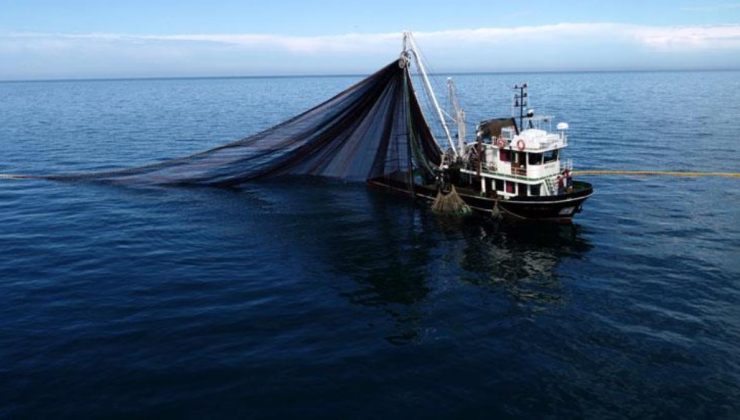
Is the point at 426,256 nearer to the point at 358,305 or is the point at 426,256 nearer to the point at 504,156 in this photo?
the point at 358,305

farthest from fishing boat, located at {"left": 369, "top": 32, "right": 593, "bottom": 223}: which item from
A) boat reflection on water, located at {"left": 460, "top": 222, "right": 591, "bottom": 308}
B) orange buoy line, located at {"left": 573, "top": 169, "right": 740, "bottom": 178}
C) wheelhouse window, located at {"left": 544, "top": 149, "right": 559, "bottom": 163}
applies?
orange buoy line, located at {"left": 573, "top": 169, "right": 740, "bottom": 178}

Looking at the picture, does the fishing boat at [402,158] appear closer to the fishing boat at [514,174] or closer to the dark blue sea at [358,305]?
the fishing boat at [514,174]

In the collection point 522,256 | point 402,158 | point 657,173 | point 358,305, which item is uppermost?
point 402,158

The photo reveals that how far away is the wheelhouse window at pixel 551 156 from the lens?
148 ft

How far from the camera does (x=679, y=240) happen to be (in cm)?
3972

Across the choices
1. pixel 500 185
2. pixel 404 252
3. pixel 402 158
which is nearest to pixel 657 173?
pixel 500 185

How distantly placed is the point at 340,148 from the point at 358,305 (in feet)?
83.2

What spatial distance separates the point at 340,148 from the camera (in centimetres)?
5303

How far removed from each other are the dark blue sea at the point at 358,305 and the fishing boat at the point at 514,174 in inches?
78.1

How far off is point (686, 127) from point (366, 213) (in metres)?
71.8

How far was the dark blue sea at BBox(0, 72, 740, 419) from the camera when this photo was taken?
71.6 feet

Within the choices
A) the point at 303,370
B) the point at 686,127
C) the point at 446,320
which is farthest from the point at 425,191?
the point at 686,127

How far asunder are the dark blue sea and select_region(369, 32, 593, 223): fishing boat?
1984 millimetres

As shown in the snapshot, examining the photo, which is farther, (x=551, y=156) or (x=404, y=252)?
(x=551, y=156)
